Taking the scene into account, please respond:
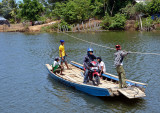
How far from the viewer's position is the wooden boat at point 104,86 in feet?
30.8

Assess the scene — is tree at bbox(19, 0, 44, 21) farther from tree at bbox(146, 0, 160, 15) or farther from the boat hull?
the boat hull

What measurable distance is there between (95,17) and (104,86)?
43.8 m

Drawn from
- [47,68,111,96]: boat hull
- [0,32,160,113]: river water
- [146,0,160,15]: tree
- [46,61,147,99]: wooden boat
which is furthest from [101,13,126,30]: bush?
[47,68,111,96]: boat hull

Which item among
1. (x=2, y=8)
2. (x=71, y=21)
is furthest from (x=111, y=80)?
(x=2, y=8)

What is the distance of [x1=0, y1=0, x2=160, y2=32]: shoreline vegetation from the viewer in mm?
44656

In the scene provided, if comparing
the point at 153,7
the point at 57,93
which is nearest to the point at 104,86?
the point at 57,93

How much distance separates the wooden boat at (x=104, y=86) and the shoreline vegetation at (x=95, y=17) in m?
32.5

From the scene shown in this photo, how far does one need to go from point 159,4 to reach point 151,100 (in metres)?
37.4

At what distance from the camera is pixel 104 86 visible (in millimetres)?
10461

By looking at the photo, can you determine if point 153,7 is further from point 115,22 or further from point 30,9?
point 30,9

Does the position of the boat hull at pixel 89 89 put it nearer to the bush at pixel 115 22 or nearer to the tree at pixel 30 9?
the bush at pixel 115 22

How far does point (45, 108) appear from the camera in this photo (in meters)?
9.86

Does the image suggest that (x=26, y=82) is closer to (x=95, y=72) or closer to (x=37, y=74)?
(x=37, y=74)

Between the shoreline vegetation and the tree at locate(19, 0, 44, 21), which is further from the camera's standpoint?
the tree at locate(19, 0, 44, 21)
